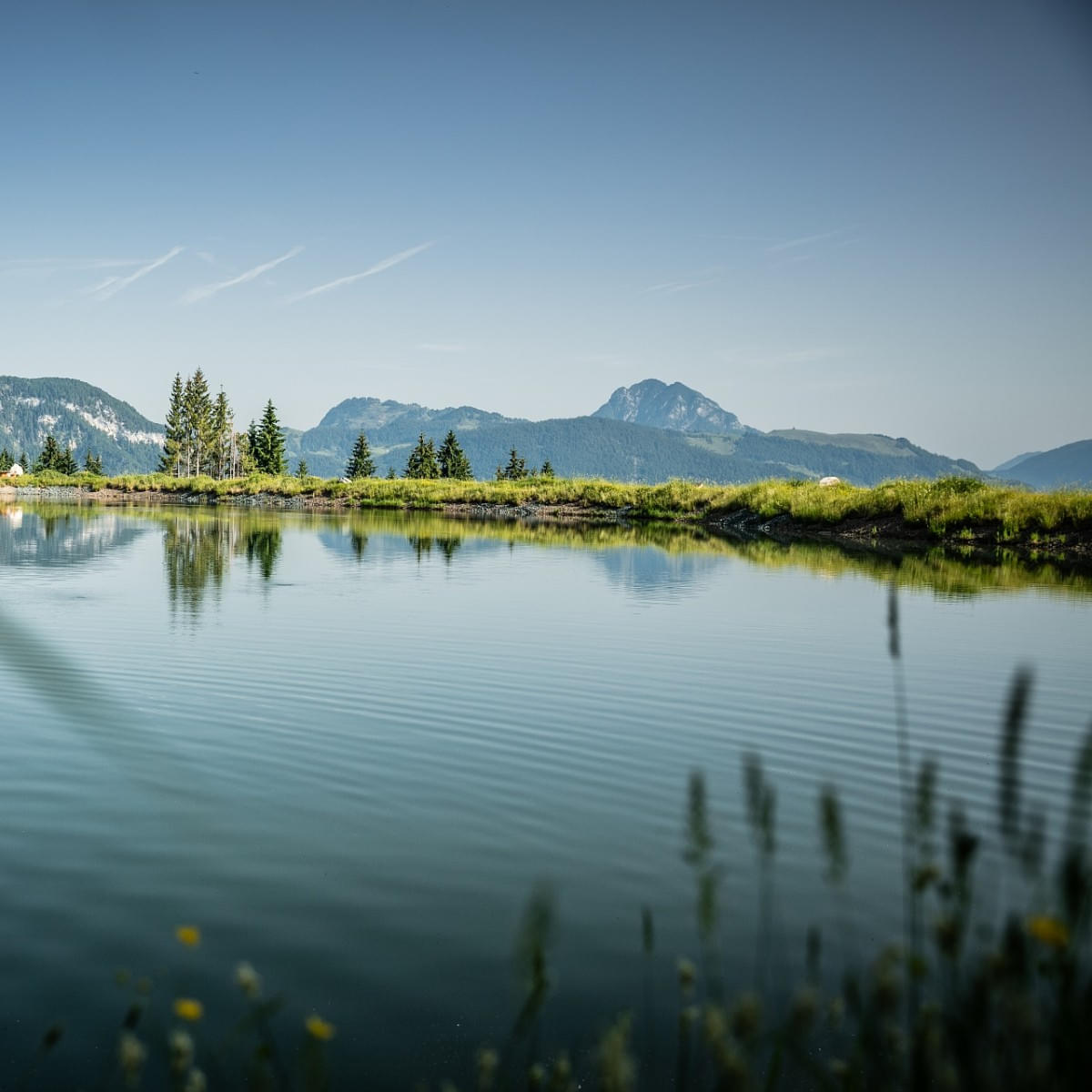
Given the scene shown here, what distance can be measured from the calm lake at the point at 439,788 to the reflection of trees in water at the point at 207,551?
2.33 metres

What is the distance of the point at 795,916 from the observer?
5.83 m

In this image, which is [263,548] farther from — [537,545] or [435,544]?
[537,545]

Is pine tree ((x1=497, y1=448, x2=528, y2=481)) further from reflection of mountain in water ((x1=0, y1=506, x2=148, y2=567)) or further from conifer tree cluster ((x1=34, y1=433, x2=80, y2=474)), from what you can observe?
conifer tree cluster ((x1=34, y1=433, x2=80, y2=474))

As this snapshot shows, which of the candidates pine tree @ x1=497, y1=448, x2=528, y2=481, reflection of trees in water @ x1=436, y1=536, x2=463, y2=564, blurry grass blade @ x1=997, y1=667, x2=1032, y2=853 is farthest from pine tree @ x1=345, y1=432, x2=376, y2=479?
blurry grass blade @ x1=997, y1=667, x2=1032, y2=853

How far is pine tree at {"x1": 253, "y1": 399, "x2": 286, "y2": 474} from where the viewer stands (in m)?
136

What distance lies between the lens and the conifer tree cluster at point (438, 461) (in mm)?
131750

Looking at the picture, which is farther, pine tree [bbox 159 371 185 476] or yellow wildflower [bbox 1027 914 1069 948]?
pine tree [bbox 159 371 185 476]

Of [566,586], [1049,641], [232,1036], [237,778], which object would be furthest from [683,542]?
[232,1036]

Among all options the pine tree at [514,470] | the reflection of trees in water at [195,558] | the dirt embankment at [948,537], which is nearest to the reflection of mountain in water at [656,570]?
the dirt embankment at [948,537]

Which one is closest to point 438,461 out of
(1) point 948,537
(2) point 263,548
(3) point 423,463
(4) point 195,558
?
(3) point 423,463

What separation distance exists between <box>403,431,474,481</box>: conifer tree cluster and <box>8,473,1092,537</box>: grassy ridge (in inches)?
905

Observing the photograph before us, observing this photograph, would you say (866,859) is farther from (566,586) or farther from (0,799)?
(566,586)

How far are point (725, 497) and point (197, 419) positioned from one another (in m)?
105

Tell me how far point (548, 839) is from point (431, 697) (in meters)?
4.74
